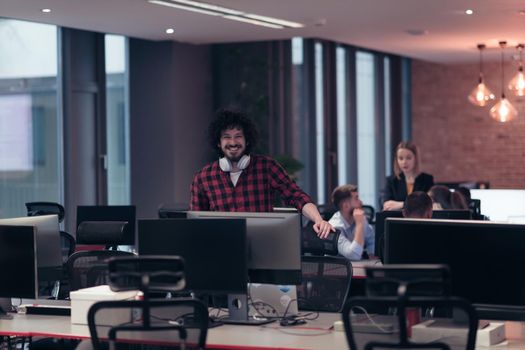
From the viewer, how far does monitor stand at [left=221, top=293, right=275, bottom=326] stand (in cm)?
489

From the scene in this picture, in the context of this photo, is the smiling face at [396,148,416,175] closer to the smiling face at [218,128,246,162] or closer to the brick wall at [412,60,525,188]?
the smiling face at [218,128,246,162]

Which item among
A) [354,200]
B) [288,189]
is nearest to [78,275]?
[288,189]

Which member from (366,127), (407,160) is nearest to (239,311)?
(407,160)

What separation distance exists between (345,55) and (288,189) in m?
8.81

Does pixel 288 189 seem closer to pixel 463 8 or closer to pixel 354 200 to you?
pixel 354 200

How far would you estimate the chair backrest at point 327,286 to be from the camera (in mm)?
5500

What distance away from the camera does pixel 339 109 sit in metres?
14.3

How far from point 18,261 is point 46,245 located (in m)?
0.23

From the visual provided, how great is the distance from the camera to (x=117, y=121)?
37.9 feet

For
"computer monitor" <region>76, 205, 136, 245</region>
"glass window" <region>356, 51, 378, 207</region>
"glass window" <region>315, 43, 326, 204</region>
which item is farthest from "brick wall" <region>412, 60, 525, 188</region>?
"computer monitor" <region>76, 205, 136, 245</region>

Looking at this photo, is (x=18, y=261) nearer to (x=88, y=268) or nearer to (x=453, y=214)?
(x=88, y=268)

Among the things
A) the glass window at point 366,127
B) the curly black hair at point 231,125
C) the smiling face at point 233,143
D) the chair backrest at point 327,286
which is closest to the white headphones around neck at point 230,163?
the smiling face at point 233,143

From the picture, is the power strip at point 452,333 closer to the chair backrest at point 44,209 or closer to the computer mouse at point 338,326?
the computer mouse at point 338,326

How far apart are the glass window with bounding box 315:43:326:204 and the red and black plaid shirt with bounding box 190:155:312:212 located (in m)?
7.46
